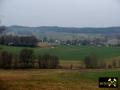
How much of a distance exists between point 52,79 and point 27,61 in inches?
16.0

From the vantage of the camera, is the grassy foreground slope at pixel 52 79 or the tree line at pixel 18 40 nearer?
the grassy foreground slope at pixel 52 79

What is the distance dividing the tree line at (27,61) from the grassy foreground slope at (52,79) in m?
0.10

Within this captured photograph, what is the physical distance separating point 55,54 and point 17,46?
0.41m

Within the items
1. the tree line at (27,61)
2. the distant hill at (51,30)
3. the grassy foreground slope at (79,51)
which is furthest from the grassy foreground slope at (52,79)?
the distant hill at (51,30)

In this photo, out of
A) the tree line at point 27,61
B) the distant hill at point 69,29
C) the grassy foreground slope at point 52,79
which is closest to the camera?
the grassy foreground slope at point 52,79

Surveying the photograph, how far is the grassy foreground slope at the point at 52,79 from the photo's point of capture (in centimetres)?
303

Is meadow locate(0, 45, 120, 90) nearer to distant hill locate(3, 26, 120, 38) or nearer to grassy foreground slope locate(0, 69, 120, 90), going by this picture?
grassy foreground slope locate(0, 69, 120, 90)

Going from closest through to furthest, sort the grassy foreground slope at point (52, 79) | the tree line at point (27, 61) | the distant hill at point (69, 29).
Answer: the grassy foreground slope at point (52, 79)
the distant hill at point (69, 29)
the tree line at point (27, 61)

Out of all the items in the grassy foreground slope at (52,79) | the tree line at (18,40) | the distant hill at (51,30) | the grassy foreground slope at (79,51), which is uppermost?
Answer: the distant hill at (51,30)

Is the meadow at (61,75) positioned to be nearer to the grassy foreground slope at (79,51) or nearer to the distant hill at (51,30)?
the grassy foreground slope at (79,51)

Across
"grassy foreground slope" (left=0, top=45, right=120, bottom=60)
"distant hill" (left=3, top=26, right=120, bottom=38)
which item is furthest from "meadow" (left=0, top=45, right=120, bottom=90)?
"distant hill" (left=3, top=26, right=120, bottom=38)

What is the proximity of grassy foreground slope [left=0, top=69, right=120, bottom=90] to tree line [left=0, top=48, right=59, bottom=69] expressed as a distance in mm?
102

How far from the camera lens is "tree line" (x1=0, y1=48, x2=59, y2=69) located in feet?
11.1

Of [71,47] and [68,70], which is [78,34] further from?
[68,70]
